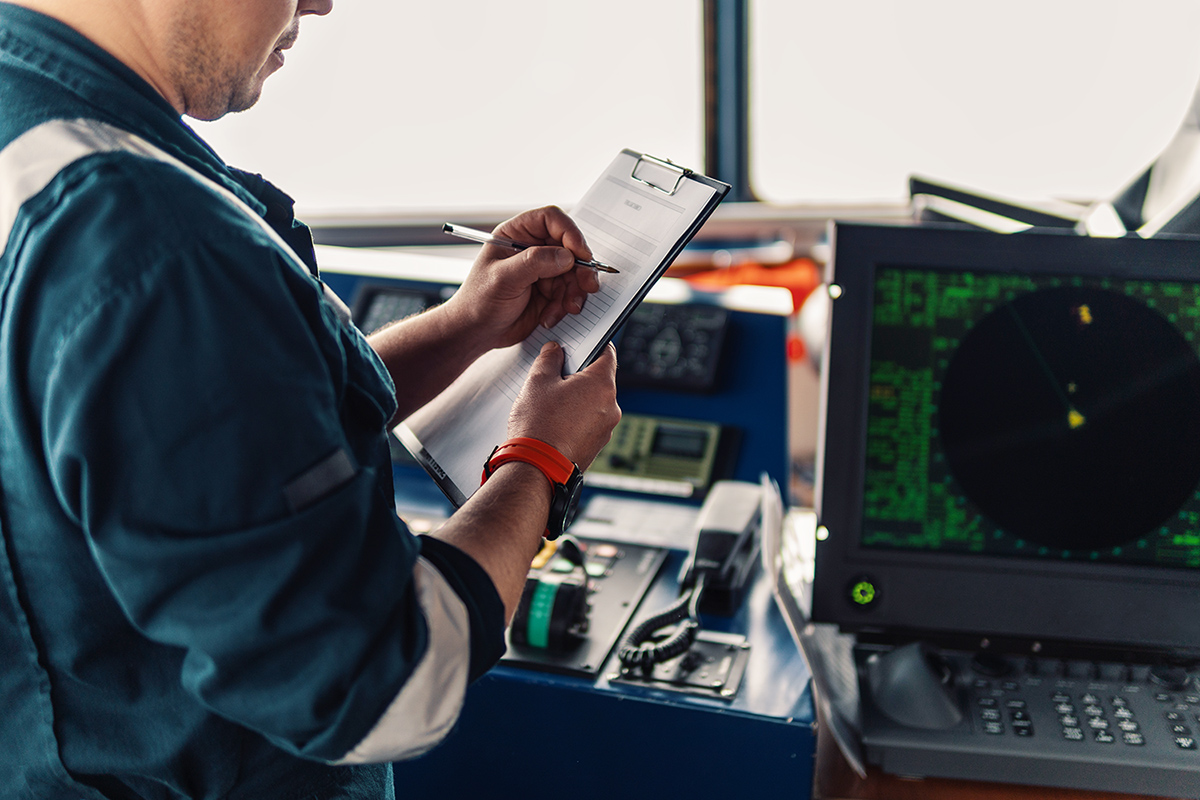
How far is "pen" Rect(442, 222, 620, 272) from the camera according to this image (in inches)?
33.6

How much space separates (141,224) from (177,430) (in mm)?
115

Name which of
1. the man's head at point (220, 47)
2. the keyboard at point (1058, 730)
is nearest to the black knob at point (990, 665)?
the keyboard at point (1058, 730)

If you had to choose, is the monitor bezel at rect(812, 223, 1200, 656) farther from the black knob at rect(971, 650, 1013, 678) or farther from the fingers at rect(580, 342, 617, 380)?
the fingers at rect(580, 342, 617, 380)

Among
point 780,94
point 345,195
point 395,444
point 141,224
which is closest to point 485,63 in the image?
point 345,195

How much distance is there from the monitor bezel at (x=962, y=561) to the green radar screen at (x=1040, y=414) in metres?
0.01

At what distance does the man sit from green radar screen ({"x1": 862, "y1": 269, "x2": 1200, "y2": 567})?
1.35ft

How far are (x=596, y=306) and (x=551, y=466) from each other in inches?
8.0

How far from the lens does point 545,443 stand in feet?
2.36

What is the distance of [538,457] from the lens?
2.33 ft

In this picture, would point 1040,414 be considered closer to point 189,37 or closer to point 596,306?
point 596,306

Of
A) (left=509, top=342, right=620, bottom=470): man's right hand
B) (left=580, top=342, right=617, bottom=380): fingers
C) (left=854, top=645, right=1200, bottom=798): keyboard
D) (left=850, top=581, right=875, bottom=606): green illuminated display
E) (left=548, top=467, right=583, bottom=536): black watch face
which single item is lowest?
(left=854, top=645, right=1200, bottom=798): keyboard

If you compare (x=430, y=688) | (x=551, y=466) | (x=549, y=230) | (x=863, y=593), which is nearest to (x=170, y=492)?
(x=430, y=688)

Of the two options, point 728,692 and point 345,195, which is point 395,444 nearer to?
point 728,692

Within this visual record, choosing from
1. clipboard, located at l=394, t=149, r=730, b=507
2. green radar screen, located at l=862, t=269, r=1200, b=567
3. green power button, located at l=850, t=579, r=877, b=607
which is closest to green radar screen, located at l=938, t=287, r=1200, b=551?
green radar screen, located at l=862, t=269, r=1200, b=567
